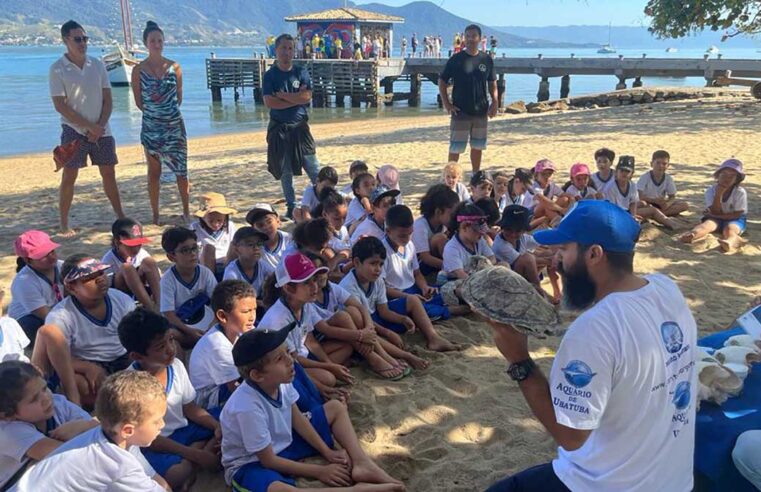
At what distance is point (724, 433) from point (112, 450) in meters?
2.54

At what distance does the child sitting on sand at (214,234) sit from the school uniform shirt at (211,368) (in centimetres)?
164

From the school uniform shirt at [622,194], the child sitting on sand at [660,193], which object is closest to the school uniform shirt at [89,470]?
the school uniform shirt at [622,194]

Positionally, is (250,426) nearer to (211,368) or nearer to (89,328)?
(211,368)

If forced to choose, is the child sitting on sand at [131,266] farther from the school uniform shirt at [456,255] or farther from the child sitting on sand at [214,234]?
the school uniform shirt at [456,255]

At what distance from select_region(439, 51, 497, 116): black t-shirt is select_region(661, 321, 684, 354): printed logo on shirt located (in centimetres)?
632

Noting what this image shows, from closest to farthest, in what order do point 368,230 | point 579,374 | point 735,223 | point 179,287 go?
point 579,374
point 179,287
point 368,230
point 735,223

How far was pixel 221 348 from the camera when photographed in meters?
3.35

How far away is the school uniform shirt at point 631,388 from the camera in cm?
180

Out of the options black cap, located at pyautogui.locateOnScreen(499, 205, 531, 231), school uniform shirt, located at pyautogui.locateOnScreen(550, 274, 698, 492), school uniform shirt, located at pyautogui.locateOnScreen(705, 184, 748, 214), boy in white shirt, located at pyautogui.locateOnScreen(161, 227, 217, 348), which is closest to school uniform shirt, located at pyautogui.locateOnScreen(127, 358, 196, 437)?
boy in white shirt, located at pyautogui.locateOnScreen(161, 227, 217, 348)

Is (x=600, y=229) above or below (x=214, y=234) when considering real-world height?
above

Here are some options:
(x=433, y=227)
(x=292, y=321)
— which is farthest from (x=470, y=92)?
(x=292, y=321)

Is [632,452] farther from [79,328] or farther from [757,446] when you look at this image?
[79,328]

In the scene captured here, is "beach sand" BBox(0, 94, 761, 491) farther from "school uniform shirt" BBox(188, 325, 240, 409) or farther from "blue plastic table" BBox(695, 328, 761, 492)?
"blue plastic table" BBox(695, 328, 761, 492)

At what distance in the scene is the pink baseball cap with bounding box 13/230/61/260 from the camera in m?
3.84
